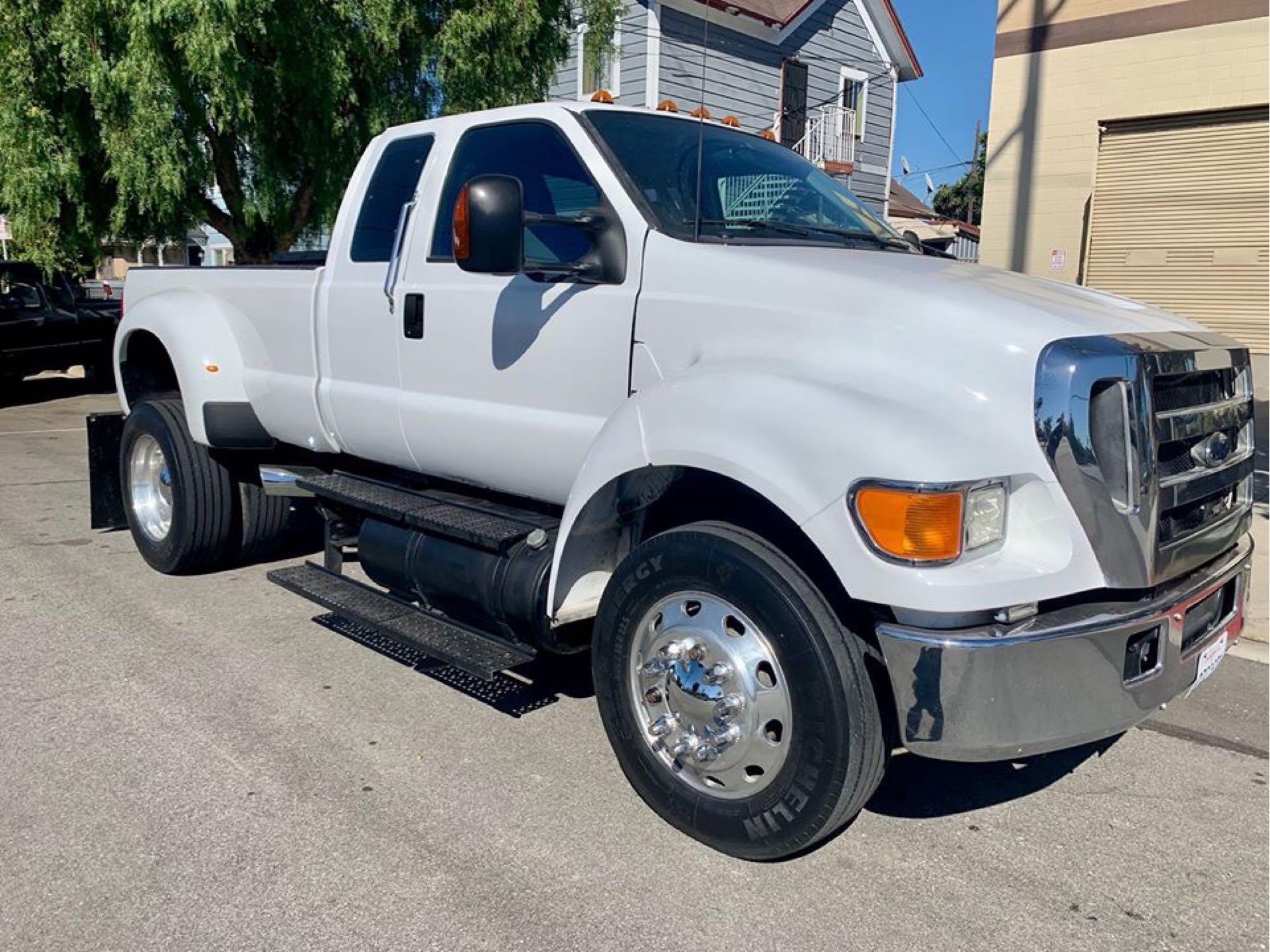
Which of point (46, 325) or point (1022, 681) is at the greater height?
point (46, 325)

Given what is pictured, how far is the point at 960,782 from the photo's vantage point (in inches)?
147

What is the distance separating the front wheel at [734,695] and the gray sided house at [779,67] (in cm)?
970

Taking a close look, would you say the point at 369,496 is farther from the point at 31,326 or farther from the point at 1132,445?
the point at 31,326

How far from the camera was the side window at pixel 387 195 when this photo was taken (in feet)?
14.9

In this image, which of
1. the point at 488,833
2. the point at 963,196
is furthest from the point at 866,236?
the point at 963,196

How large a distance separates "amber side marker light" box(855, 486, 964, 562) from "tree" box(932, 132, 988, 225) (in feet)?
136

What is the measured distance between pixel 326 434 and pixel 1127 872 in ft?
12.1

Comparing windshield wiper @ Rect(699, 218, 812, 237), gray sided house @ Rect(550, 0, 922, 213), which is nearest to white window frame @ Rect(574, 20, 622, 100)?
gray sided house @ Rect(550, 0, 922, 213)

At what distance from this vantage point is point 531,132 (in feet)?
13.3

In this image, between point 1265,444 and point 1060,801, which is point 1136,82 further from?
point 1060,801

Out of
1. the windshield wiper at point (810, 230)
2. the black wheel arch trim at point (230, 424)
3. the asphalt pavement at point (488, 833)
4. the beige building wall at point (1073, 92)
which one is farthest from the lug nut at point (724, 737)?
the beige building wall at point (1073, 92)

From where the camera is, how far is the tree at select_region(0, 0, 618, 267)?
378 inches

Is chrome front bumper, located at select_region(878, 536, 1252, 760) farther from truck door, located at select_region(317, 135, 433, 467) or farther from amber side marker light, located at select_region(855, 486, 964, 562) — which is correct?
truck door, located at select_region(317, 135, 433, 467)

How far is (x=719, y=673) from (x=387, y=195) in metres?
2.74
